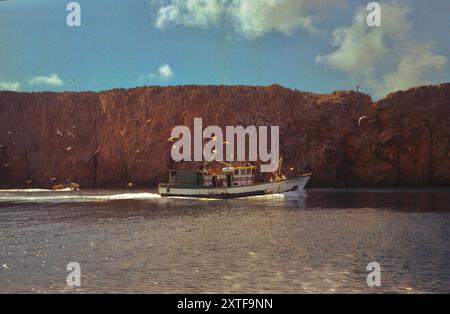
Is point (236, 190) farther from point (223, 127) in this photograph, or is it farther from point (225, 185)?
point (223, 127)

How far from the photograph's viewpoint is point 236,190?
69875 mm

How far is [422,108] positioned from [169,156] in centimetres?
5978

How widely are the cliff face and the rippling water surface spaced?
61.0m

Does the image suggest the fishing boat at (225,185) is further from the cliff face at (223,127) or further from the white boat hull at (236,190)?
the cliff face at (223,127)

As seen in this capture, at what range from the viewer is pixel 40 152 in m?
126

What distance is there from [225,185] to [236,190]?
6.65 feet

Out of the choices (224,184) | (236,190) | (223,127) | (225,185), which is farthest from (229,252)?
(223,127)

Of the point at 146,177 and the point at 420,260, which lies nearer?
the point at 420,260

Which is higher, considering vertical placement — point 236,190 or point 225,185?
point 225,185

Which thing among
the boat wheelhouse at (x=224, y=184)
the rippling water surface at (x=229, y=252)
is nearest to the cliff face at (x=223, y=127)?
the boat wheelhouse at (x=224, y=184)

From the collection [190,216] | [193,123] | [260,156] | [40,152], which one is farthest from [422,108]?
[40,152]

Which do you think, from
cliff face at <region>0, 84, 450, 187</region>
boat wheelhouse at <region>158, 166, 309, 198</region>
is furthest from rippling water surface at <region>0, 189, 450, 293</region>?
cliff face at <region>0, 84, 450, 187</region>
